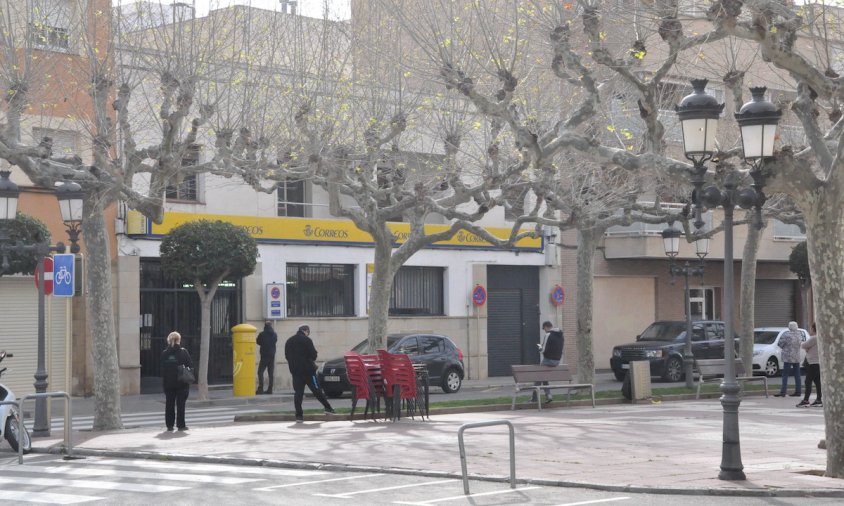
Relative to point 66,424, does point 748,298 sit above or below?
above

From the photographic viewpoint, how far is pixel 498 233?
37.8 metres

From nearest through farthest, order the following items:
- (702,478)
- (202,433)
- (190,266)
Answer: (702,478), (202,433), (190,266)

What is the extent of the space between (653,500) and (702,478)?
144 cm

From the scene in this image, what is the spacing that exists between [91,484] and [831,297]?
7.65m

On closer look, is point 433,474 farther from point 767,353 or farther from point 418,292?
point 767,353

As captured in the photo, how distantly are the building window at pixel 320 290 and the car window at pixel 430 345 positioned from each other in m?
4.74

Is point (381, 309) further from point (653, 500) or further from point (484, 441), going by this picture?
point (653, 500)

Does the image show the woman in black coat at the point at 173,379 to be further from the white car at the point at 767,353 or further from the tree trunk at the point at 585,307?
the white car at the point at 767,353

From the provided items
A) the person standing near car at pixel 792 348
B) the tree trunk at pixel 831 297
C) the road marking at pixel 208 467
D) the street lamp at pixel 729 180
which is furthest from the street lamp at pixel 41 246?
the person standing near car at pixel 792 348

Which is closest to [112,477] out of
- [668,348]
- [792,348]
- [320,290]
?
[792,348]

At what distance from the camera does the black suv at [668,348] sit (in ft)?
112

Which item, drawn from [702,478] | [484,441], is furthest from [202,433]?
[702,478]

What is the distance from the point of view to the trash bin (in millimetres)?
28344

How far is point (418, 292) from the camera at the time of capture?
36.3 m
